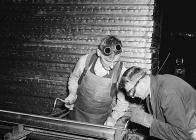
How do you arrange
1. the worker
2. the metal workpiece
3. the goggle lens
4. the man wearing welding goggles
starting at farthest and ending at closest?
the man wearing welding goggles
the goggle lens
the worker
the metal workpiece

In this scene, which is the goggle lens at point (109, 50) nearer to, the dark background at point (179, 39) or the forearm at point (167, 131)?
the forearm at point (167, 131)

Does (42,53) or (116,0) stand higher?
(116,0)

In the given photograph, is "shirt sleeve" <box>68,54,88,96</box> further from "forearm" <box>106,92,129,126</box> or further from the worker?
the worker

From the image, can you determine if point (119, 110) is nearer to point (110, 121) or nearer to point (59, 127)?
point (110, 121)

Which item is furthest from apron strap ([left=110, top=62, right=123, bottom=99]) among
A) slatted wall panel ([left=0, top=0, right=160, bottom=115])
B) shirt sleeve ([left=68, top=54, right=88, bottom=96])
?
slatted wall panel ([left=0, top=0, right=160, bottom=115])

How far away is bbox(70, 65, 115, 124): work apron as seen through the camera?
406 cm

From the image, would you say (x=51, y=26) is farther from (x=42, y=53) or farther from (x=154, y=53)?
(x=154, y=53)

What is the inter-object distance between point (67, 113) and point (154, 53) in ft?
8.36

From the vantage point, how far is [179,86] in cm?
295

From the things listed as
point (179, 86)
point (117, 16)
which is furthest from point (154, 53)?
point (179, 86)

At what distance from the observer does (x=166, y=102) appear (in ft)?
9.06

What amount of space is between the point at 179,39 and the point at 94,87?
948 cm

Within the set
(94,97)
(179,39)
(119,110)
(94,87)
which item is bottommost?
(119,110)

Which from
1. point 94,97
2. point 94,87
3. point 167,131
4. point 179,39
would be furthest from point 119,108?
point 179,39
